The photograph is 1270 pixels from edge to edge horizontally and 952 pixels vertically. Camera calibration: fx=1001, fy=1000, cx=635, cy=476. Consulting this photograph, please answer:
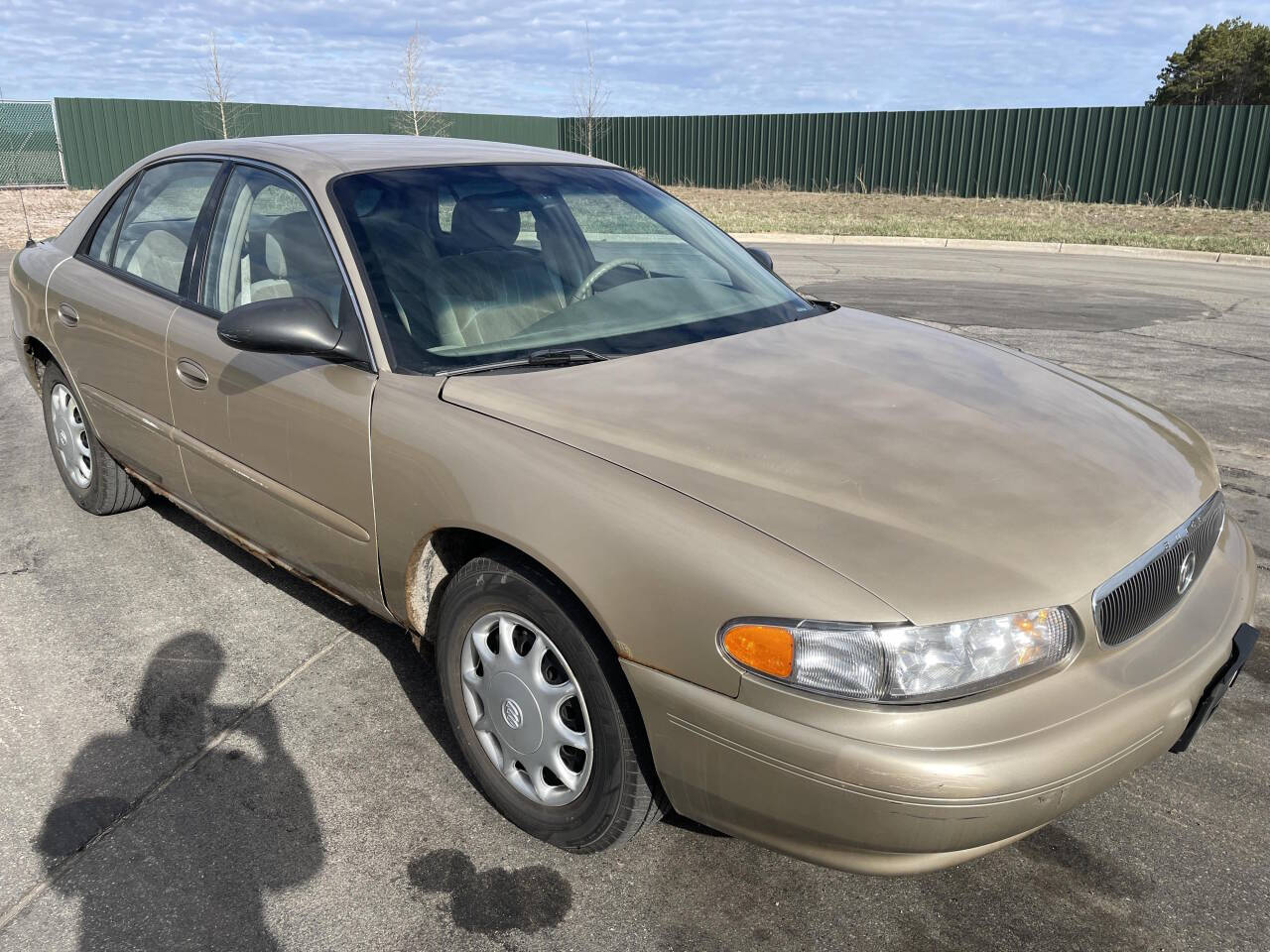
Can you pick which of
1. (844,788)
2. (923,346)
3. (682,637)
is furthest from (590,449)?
(923,346)

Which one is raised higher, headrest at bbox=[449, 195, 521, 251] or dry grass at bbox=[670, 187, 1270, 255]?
headrest at bbox=[449, 195, 521, 251]

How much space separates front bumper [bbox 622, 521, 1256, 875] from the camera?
72.9 inches

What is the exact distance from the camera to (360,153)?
130 inches

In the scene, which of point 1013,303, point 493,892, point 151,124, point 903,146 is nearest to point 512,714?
point 493,892

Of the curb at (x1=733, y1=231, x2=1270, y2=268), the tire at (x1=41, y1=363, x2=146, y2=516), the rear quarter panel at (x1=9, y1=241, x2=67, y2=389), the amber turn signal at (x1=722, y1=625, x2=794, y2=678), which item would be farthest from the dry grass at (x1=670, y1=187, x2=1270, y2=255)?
the amber turn signal at (x1=722, y1=625, x2=794, y2=678)

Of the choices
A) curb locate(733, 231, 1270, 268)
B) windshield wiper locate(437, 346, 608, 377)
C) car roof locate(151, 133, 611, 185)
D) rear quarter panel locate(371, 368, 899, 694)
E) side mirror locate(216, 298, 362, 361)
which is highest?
car roof locate(151, 133, 611, 185)

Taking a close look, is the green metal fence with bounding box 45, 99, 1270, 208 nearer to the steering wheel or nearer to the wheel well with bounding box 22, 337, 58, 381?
the steering wheel

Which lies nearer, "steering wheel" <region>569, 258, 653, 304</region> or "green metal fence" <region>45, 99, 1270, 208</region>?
"steering wheel" <region>569, 258, 653, 304</region>

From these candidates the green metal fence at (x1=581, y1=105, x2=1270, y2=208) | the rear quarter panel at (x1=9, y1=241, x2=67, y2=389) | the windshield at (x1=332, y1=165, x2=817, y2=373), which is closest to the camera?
the windshield at (x1=332, y1=165, x2=817, y2=373)

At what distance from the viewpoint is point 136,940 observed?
87.1 inches

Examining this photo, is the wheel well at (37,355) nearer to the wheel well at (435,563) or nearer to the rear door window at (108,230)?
the rear door window at (108,230)

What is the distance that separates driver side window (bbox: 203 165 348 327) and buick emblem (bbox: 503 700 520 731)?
1183 mm

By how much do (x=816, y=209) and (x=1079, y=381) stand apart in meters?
22.3

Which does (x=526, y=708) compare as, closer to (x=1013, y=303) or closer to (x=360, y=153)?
(x=360, y=153)
